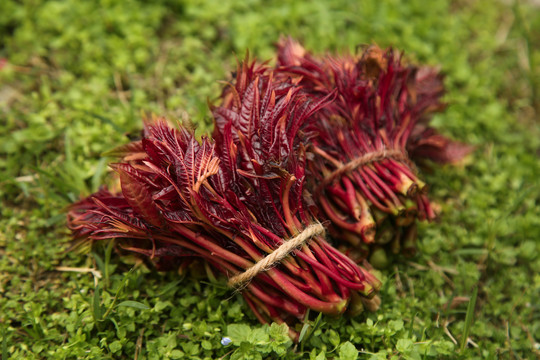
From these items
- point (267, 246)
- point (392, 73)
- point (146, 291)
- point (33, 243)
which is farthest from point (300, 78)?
point (33, 243)

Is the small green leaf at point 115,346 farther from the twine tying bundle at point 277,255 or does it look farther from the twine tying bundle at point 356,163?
the twine tying bundle at point 356,163

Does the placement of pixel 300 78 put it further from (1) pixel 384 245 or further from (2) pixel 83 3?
(2) pixel 83 3

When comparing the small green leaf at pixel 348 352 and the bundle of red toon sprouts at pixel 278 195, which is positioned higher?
the bundle of red toon sprouts at pixel 278 195

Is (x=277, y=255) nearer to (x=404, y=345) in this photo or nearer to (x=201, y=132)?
(x=404, y=345)

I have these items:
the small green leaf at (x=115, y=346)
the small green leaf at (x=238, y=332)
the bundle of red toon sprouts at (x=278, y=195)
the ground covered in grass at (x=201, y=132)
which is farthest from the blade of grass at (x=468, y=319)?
the small green leaf at (x=115, y=346)

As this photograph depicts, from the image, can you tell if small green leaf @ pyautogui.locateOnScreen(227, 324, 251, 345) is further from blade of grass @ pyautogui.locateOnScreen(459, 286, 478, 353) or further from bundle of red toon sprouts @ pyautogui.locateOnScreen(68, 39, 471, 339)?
blade of grass @ pyautogui.locateOnScreen(459, 286, 478, 353)

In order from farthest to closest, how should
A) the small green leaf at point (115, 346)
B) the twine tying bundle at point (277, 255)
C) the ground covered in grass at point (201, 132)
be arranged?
the ground covered in grass at point (201, 132) → the small green leaf at point (115, 346) → the twine tying bundle at point (277, 255)

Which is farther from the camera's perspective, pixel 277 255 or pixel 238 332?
pixel 238 332

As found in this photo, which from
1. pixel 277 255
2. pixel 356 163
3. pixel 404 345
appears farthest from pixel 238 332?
pixel 356 163
